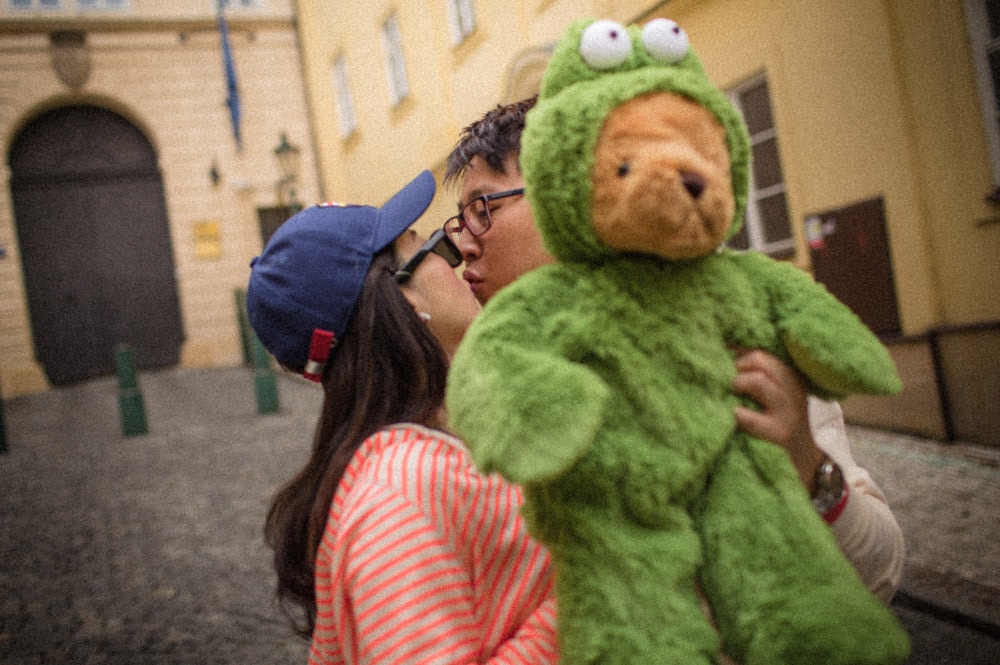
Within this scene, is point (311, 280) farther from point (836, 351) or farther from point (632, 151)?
point (836, 351)

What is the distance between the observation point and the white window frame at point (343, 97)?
3.59 m

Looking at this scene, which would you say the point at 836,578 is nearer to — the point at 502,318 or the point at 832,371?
the point at 832,371

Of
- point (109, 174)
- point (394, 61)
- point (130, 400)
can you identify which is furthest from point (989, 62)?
A: point (130, 400)

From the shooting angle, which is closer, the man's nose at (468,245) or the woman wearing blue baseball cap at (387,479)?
the woman wearing blue baseball cap at (387,479)

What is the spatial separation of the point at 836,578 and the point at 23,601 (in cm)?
438

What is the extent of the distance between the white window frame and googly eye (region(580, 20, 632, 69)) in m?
2.79

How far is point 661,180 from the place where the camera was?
83cm

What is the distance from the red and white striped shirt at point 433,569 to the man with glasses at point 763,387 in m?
0.39

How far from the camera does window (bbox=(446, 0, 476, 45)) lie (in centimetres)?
310

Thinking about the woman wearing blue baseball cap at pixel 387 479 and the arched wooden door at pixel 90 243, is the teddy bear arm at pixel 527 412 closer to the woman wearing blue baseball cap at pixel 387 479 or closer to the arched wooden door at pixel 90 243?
the woman wearing blue baseball cap at pixel 387 479

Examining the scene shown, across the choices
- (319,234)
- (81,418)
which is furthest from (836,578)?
(81,418)

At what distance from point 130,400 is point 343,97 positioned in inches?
235

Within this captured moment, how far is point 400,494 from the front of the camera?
3.43 ft

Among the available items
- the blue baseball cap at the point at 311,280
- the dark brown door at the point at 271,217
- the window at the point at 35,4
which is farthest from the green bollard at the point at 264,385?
the blue baseball cap at the point at 311,280
